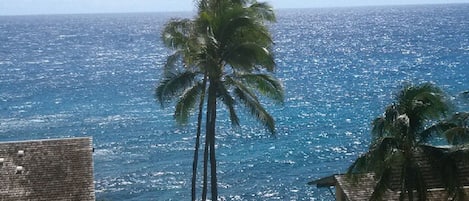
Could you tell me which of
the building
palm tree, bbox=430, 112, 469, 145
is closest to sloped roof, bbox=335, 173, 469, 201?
the building

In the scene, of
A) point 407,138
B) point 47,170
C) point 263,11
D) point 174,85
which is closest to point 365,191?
point 407,138

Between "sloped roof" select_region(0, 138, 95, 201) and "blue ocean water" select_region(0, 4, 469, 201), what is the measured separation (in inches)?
350

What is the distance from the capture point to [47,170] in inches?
1008

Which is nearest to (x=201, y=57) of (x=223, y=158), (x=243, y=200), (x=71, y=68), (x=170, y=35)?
(x=170, y=35)

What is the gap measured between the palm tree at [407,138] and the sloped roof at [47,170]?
10534 millimetres

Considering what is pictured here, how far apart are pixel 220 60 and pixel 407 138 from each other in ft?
22.3

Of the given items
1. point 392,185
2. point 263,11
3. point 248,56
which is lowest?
point 392,185

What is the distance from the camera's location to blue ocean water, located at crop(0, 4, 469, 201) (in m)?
48.6

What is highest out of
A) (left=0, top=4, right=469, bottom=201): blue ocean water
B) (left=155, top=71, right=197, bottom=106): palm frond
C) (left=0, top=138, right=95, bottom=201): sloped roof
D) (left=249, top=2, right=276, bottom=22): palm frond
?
(left=249, top=2, right=276, bottom=22): palm frond

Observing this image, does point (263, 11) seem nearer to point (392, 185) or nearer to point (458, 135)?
point (392, 185)

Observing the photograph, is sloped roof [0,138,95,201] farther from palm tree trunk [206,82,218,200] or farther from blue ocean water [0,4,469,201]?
blue ocean water [0,4,469,201]

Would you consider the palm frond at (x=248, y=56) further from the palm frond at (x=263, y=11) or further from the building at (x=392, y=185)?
the building at (x=392, y=185)

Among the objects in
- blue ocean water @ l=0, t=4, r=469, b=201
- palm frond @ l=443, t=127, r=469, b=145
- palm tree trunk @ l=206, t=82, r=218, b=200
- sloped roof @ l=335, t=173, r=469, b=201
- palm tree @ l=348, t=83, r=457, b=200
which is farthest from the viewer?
blue ocean water @ l=0, t=4, r=469, b=201

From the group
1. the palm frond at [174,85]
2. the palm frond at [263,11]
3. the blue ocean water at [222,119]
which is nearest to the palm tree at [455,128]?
the blue ocean water at [222,119]
